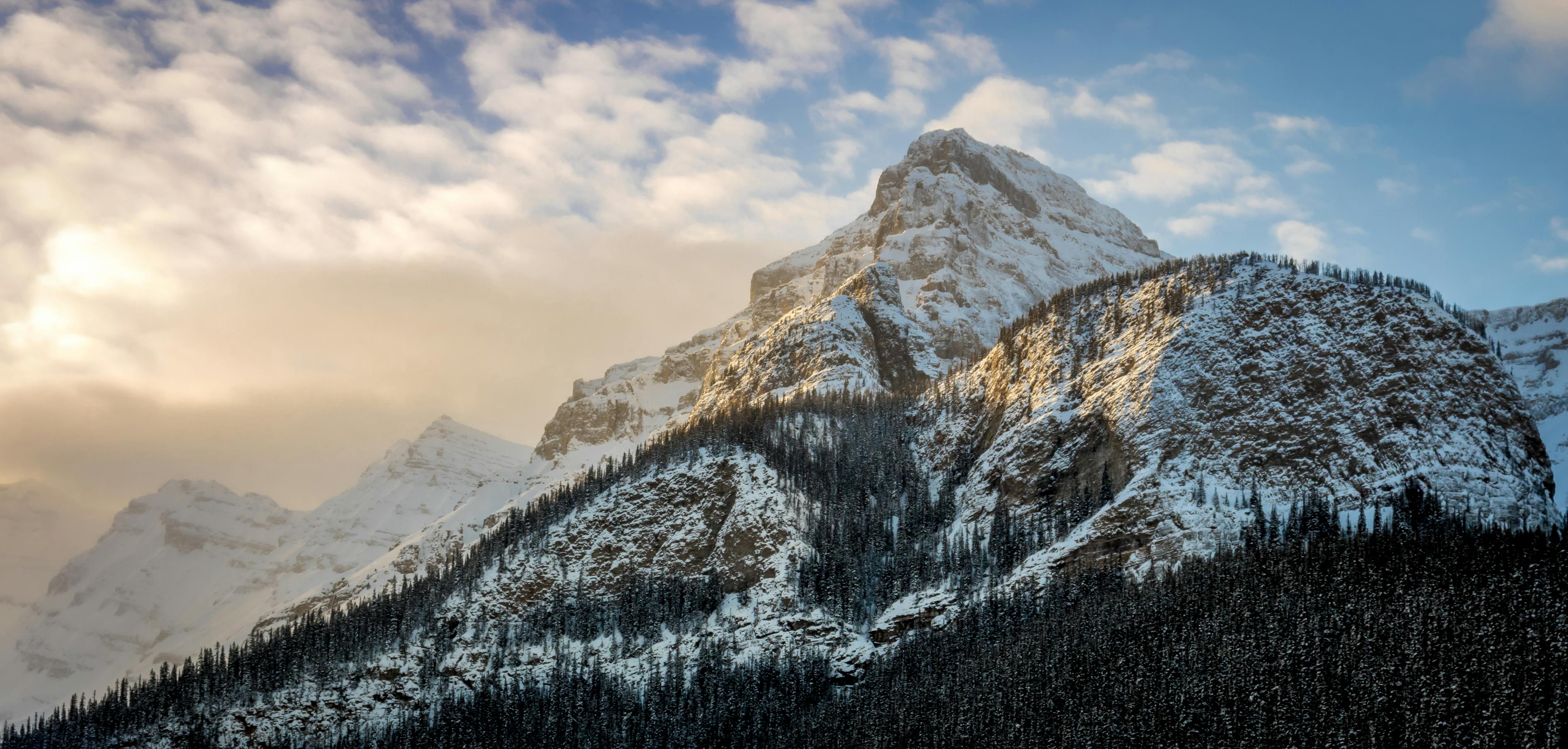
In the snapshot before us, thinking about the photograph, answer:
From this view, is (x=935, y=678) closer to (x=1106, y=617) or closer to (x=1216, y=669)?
(x=1106, y=617)

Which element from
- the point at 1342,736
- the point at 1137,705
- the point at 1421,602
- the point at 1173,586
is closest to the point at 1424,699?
the point at 1342,736

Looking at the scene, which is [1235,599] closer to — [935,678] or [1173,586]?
[1173,586]

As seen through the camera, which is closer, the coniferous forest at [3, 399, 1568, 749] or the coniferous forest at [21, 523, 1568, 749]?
the coniferous forest at [21, 523, 1568, 749]

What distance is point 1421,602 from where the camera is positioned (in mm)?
160250

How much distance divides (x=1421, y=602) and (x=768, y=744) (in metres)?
97.8

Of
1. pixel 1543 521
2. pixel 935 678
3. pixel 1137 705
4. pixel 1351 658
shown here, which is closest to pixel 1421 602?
pixel 1351 658

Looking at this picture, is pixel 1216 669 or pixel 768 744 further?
pixel 768 744

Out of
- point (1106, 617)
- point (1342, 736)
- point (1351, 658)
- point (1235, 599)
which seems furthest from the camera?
point (1106, 617)

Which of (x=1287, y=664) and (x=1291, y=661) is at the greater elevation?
(x=1291, y=661)

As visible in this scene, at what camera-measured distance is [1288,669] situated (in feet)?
511

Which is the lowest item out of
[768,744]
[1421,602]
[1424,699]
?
[768,744]

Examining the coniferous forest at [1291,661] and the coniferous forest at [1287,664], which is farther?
the coniferous forest at [1291,661]

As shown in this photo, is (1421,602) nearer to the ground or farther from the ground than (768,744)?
farther from the ground

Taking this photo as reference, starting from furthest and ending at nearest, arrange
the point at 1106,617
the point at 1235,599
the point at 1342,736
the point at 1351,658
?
the point at 1106,617
the point at 1235,599
the point at 1351,658
the point at 1342,736
